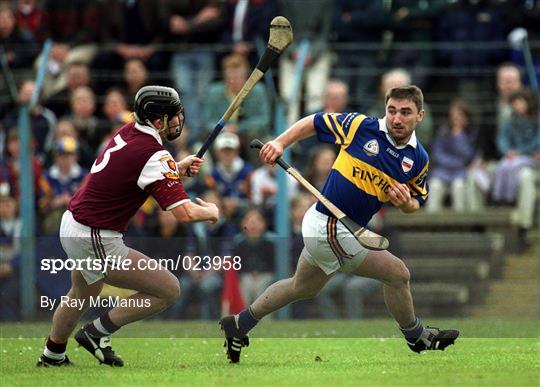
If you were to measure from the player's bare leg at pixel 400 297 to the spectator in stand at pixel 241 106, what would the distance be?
6.21m

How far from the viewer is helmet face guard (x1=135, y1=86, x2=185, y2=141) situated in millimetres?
10008

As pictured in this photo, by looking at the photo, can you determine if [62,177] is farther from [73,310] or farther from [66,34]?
[73,310]

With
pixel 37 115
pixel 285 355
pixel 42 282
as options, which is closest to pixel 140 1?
pixel 37 115

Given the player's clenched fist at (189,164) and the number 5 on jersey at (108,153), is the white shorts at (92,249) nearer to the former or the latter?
the number 5 on jersey at (108,153)

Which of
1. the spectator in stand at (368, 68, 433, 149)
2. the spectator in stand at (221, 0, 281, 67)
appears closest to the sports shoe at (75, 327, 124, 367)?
the spectator in stand at (368, 68, 433, 149)

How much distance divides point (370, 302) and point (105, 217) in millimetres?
5937

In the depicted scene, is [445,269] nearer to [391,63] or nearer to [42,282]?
[391,63]

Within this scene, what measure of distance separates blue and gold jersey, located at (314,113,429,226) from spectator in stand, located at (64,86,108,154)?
265 inches

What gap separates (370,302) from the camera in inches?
607

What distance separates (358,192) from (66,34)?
8899 millimetres

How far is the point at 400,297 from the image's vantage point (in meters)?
10.6

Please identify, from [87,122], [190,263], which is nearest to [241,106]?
[87,122]

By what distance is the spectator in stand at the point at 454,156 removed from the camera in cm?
1702

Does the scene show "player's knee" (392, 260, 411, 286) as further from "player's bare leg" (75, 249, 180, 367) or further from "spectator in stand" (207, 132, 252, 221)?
"spectator in stand" (207, 132, 252, 221)
